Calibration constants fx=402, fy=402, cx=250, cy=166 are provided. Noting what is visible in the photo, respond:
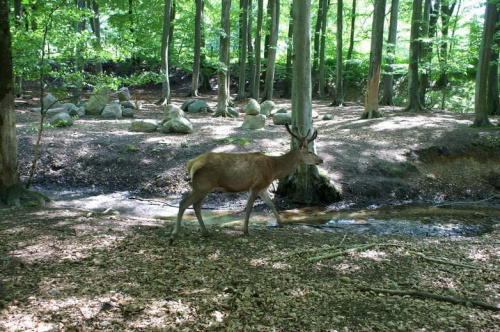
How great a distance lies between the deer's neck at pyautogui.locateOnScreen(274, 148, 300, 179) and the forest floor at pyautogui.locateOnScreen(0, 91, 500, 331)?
1.04 metres

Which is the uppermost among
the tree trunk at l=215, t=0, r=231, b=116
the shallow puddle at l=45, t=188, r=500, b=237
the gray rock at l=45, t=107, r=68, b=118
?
the tree trunk at l=215, t=0, r=231, b=116

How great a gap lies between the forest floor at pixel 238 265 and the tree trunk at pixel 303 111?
0.44 meters

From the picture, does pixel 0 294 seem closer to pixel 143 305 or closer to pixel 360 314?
pixel 143 305

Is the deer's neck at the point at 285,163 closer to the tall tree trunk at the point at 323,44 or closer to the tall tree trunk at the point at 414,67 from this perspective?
the tall tree trunk at the point at 414,67

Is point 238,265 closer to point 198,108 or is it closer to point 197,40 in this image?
point 198,108

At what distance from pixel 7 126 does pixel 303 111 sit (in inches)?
242

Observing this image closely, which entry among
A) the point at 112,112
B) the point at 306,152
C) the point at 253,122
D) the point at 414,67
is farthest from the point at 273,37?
the point at 306,152

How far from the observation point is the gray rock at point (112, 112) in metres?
18.4

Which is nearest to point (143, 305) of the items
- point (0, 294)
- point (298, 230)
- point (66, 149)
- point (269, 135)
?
point (0, 294)

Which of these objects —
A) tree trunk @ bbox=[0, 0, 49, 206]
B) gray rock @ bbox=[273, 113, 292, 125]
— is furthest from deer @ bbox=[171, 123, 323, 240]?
gray rock @ bbox=[273, 113, 292, 125]

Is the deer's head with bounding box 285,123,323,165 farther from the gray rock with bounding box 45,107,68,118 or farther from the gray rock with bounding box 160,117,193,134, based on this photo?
the gray rock with bounding box 45,107,68,118

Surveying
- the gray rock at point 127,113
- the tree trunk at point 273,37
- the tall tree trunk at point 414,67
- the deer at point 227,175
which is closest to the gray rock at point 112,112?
the gray rock at point 127,113

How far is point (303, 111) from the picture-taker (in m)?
9.66

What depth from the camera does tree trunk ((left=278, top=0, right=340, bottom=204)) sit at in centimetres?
949
